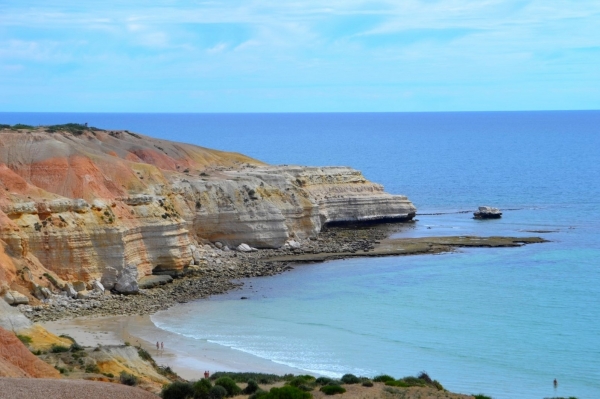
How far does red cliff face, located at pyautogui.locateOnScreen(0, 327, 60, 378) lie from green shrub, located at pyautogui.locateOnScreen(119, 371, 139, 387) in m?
1.86

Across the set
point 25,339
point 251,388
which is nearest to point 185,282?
point 25,339

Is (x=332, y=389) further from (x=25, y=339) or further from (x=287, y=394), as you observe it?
(x=25, y=339)

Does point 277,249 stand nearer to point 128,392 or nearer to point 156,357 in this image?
point 156,357

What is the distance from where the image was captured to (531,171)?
14312 centimetres

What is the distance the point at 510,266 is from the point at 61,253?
29.3 m

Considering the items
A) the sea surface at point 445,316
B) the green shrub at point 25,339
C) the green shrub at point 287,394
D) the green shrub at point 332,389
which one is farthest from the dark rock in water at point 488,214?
the green shrub at point 287,394

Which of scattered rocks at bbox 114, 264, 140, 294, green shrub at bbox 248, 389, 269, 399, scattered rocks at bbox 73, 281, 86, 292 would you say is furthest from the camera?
scattered rocks at bbox 114, 264, 140, 294

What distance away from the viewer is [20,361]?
2547cm

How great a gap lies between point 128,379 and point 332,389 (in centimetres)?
597

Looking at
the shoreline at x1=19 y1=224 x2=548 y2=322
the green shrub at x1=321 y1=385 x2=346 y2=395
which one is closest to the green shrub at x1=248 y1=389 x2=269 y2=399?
the green shrub at x1=321 y1=385 x2=346 y2=395

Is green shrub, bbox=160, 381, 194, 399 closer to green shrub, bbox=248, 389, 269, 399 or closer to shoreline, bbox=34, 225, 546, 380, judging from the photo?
green shrub, bbox=248, 389, 269, 399

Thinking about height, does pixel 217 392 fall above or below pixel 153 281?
below

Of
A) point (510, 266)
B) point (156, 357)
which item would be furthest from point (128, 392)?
point (510, 266)

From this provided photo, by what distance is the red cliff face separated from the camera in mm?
24781
